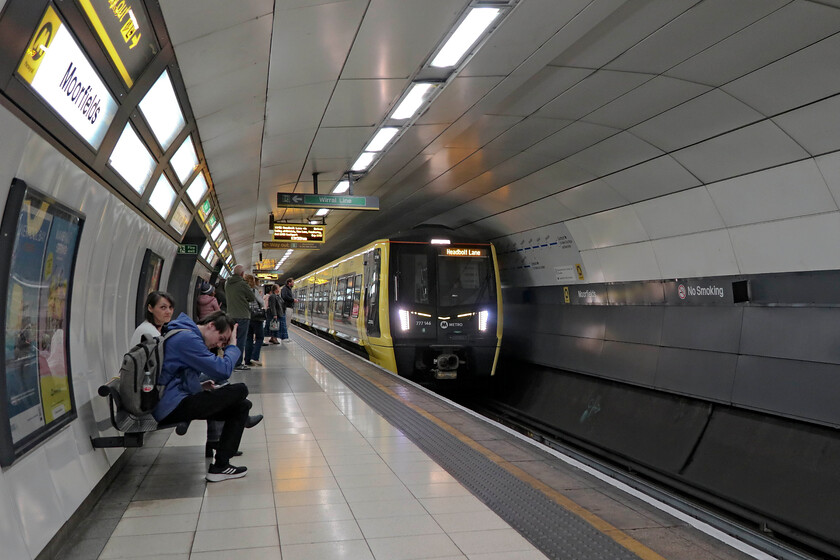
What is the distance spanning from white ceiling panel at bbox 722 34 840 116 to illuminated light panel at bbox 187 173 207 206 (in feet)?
19.6

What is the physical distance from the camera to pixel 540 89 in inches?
257

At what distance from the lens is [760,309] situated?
7199 mm

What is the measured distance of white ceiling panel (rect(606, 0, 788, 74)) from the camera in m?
4.50

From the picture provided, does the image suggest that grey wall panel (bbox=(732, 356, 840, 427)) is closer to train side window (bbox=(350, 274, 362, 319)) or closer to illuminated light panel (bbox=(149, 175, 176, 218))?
illuminated light panel (bbox=(149, 175, 176, 218))

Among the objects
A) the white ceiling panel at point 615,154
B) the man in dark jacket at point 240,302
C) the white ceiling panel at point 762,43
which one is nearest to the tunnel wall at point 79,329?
the man in dark jacket at point 240,302

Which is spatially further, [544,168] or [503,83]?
[544,168]

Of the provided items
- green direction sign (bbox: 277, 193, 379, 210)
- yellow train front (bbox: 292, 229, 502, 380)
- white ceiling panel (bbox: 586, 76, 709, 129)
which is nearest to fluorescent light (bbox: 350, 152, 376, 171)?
green direction sign (bbox: 277, 193, 379, 210)

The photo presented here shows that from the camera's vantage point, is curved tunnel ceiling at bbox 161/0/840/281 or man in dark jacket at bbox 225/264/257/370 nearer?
curved tunnel ceiling at bbox 161/0/840/281

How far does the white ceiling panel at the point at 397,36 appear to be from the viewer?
465cm

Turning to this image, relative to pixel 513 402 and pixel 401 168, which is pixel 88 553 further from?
pixel 513 402

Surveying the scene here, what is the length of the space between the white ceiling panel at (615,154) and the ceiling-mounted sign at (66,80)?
573 centimetres

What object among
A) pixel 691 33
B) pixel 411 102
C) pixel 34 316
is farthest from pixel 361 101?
pixel 34 316

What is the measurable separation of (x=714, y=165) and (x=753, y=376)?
2410 mm

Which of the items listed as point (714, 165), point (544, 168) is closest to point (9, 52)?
point (714, 165)
